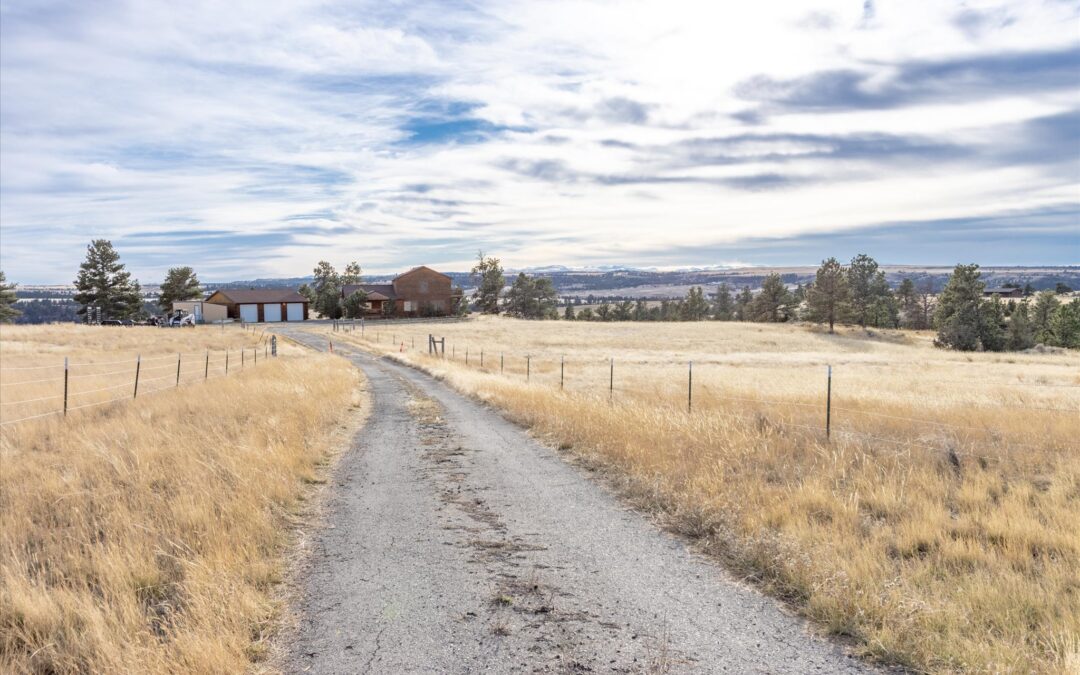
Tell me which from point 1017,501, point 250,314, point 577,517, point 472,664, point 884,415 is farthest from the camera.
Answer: point 250,314

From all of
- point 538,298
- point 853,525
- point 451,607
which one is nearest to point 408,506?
point 451,607

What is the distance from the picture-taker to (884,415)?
1348cm

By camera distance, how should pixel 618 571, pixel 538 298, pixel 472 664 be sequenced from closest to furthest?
pixel 472 664, pixel 618 571, pixel 538 298

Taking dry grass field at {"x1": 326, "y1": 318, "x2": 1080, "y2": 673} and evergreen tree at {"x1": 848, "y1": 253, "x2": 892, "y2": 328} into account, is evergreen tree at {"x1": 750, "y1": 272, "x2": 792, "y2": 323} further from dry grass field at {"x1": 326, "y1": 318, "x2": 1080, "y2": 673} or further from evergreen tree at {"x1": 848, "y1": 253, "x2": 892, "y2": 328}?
dry grass field at {"x1": 326, "y1": 318, "x2": 1080, "y2": 673}

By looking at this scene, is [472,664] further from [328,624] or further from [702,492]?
[702,492]

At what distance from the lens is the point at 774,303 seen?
104 meters

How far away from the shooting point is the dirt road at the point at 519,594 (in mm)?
4559

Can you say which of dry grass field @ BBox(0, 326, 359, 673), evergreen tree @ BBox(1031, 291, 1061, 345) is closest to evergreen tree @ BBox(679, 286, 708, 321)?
evergreen tree @ BBox(1031, 291, 1061, 345)

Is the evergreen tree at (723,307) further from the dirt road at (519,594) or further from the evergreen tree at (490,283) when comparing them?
the dirt road at (519,594)

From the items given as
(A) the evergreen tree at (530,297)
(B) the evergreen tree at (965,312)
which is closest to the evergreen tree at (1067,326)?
(B) the evergreen tree at (965,312)

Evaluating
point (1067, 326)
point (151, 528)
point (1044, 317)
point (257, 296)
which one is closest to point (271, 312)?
point (257, 296)

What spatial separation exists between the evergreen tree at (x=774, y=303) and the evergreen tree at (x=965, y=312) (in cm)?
3690

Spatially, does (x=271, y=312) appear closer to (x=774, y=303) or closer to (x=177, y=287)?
(x=177, y=287)

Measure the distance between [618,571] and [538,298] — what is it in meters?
114
